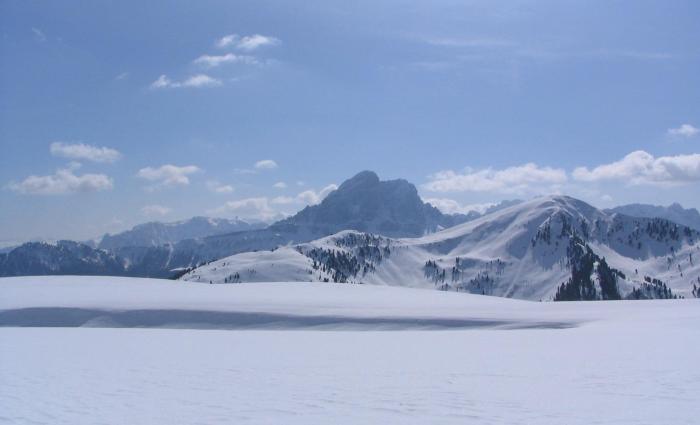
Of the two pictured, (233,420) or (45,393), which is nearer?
(233,420)

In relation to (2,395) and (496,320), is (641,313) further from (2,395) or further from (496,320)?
(2,395)

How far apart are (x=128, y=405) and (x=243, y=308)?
25118 mm

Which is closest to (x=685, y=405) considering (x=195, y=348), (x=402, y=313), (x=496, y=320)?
(x=195, y=348)

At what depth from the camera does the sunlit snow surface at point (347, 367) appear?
11.8m

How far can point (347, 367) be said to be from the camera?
17859mm

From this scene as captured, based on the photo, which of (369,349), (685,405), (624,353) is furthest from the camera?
(369,349)

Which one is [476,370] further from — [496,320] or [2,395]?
[496,320]

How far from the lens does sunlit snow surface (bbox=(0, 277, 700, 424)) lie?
1180 cm

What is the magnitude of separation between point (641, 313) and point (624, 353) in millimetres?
20632

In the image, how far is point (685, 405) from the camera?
1208 cm

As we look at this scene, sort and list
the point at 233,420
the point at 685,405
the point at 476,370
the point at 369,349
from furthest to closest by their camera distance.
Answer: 1. the point at 369,349
2. the point at 476,370
3. the point at 685,405
4. the point at 233,420

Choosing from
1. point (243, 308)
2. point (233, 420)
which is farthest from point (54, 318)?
point (233, 420)

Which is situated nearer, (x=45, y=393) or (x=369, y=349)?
(x=45, y=393)

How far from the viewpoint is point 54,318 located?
113 ft
